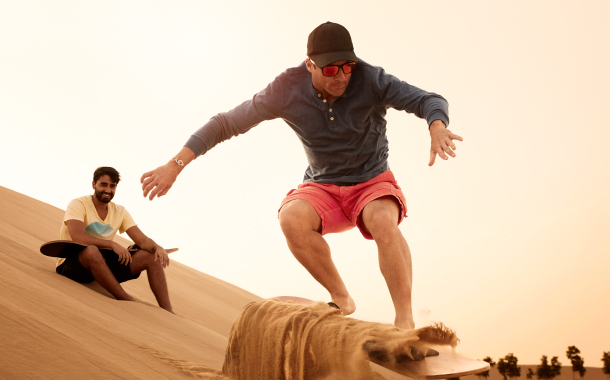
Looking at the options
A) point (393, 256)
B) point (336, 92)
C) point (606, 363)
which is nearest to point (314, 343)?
point (393, 256)

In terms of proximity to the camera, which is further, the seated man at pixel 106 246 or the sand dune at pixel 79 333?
the seated man at pixel 106 246

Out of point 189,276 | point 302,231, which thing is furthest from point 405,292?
point 189,276

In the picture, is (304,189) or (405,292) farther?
(304,189)

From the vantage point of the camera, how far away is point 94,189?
154 inches

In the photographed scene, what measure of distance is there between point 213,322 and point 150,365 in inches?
109

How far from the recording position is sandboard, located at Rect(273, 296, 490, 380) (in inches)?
77.1

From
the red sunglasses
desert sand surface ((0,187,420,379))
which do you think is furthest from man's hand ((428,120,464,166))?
desert sand surface ((0,187,420,379))

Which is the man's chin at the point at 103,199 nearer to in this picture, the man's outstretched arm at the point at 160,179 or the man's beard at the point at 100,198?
the man's beard at the point at 100,198

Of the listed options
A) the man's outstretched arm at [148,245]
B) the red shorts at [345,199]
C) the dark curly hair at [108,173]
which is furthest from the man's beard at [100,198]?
the red shorts at [345,199]

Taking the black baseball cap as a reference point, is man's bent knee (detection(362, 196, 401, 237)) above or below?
below

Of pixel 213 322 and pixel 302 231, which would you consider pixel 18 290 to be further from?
pixel 213 322

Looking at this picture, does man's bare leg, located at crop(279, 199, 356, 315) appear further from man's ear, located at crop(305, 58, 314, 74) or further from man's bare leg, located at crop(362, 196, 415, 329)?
man's ear, located at crop(305, 58, 314, 74)

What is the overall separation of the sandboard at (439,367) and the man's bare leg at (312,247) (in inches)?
25.9

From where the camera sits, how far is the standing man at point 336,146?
104 inches
